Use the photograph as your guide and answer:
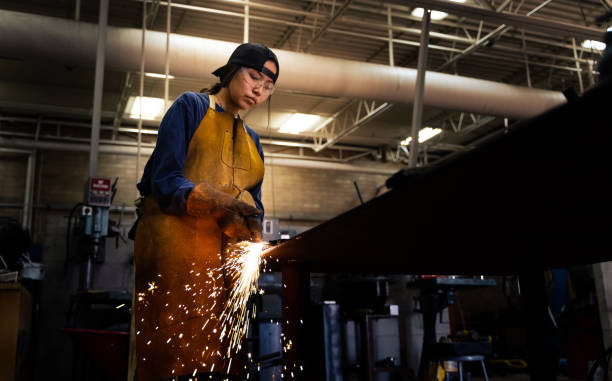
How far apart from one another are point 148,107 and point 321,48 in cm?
354

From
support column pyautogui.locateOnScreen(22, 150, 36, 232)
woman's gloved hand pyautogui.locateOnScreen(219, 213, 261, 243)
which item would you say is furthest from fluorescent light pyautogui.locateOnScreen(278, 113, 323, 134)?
woman's gloved hand pyautogui.locateOnScreen(219, 213, 261, 243)

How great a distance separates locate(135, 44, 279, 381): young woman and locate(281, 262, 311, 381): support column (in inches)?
7.4

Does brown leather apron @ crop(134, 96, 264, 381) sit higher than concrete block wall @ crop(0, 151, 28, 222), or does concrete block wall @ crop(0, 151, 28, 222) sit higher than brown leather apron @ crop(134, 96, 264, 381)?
concrete block wall @ crop(0, 151, 28, 222)

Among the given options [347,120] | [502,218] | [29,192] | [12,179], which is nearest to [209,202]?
[502,218]

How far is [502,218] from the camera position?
93 cm

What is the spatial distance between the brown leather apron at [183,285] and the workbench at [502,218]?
0.69ft

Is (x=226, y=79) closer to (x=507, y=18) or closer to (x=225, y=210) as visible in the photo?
(x=225, y=210)

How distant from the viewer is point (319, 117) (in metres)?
11.1

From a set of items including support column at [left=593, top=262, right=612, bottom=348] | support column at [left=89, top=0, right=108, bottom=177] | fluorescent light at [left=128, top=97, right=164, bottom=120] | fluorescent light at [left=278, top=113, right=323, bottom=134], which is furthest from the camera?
fluorescent light at [left=278, top=113, right=323, bottom=134]

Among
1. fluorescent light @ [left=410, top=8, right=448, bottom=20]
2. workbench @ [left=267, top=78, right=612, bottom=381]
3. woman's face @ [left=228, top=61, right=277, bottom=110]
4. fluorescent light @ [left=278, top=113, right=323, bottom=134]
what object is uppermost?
fluorescent light @ [left=410, top=8, right=448, bottom=20]

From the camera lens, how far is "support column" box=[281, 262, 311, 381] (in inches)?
64.5

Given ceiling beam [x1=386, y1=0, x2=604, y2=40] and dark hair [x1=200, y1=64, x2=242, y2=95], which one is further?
ceiling beam [x1=386, y1=0, x2=604, y2=40]

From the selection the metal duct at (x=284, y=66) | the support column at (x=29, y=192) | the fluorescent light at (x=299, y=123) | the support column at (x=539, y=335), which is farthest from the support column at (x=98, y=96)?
the fluorescent light at (x=299, y=123)

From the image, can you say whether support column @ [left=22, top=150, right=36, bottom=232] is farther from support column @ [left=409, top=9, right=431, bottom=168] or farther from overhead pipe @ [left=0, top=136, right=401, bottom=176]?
support column @ [left=409, top=9, right=431, bottom=168]
